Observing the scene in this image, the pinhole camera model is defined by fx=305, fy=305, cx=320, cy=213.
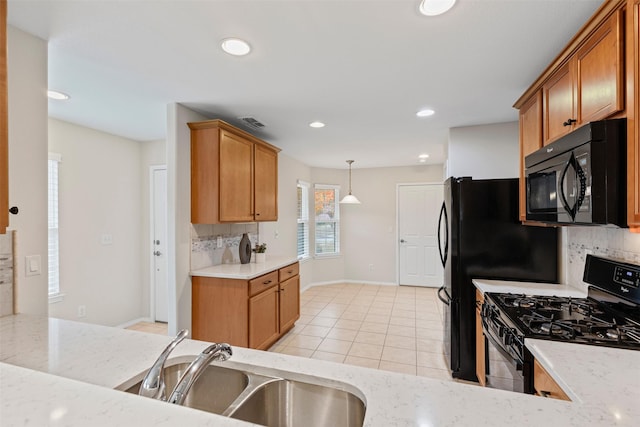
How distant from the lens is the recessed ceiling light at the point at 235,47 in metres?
1.74

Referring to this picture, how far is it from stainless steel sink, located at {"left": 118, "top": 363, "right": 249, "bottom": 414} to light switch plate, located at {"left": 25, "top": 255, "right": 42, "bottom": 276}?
116 centimetres

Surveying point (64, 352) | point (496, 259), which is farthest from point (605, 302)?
point (64, 352)

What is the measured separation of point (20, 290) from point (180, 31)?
1.63m

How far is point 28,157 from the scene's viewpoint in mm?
1662

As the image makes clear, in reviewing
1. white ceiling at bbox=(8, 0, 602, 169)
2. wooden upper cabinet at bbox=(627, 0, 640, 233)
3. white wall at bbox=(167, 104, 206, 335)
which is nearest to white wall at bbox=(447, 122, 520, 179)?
white ceiling at bbox=(8, 0, 602, 169)

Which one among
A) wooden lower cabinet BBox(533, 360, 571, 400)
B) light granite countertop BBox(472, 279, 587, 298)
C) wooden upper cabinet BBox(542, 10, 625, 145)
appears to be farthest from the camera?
light granite countertop BBox(472, 279, 587, 298)

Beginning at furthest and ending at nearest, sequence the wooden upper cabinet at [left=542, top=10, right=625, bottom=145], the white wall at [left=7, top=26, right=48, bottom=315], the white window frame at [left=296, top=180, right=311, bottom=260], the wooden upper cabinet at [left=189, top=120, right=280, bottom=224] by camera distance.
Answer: the white window frame at [left=296, top=180, right=311, bottom=260]
the wooden upper cabinet at [left=189, top=120, right=280, bottom=224]
the white wall at [left=7, top=26, right=48, bottom=315]
the wooden upper cabinet at [left=542, top=10, right=625, bottom=145]

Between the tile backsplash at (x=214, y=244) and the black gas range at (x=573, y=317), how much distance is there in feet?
8.36

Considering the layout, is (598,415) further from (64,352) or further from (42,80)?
(42,80)

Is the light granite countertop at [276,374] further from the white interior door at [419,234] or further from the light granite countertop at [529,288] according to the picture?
the white interior door at [419,234]

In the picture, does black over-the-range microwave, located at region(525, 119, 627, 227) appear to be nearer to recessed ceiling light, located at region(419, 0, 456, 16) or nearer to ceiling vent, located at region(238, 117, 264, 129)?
recessed ceiling light, located at region(419, 0, 456, 16)

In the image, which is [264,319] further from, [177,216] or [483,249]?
[483,249]

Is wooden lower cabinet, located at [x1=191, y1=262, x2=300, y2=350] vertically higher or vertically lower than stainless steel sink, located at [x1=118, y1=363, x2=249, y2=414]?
lower

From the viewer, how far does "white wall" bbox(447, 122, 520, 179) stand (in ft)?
10.7
